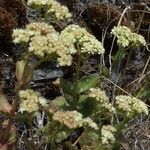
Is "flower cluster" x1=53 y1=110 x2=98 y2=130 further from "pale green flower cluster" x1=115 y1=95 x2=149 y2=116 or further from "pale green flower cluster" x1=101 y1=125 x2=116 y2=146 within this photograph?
"pale green flower cluster" x1=115 y1=95 x2=149 y2=116

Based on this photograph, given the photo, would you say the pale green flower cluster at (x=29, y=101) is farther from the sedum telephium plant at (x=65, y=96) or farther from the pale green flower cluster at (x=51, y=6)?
the pale green flower cluster at (x=51, y=6)

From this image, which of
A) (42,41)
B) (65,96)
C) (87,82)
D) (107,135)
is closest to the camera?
(42,41)

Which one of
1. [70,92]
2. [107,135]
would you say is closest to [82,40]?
[70,92]

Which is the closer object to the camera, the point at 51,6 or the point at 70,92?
the point at 51,6

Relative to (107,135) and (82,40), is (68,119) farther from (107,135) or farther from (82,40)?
(82,40)

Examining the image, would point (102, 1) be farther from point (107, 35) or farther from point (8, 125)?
point (8, 125)

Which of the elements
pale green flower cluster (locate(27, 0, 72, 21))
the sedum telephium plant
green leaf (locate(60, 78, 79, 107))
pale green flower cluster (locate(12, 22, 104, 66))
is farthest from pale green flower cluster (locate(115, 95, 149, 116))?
pale green flower cluster (locate(27, 0, 72, 21))
